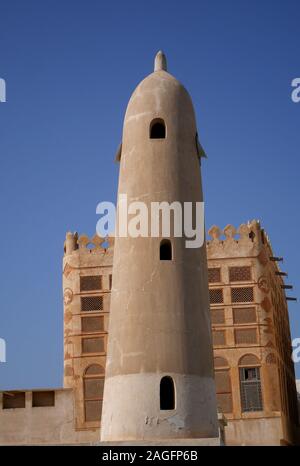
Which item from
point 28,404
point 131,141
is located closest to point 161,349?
point 131,141

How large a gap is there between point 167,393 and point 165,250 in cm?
311

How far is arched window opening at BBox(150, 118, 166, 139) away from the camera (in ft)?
58.4

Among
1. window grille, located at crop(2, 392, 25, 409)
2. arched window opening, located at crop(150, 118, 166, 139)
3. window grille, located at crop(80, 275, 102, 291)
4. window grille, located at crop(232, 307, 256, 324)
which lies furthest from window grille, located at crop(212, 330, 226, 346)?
arched window opening, located at crop(150, 118, 166, 139)

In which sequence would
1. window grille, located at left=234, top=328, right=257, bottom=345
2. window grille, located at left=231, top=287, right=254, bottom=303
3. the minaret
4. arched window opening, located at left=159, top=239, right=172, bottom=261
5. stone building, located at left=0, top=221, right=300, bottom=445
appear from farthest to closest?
window grille, located at left=231, top=287, right=254, bottom=303
window grille, located at left=234, top=328, right=257, bottom=345
stone building, located at left=0, top=221, right=300, bottom=445
arched window opening, located at left=159, top=239, right=172, bottom=261
the minaret

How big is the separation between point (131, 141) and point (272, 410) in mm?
20351

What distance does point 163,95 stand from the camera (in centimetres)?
1797

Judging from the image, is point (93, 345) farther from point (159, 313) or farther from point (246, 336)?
point (159, 313)

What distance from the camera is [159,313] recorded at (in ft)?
53.0

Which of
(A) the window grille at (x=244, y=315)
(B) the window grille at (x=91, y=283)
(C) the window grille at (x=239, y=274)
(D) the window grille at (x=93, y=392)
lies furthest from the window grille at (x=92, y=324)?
(C) the window grille at (x=239, y=274)

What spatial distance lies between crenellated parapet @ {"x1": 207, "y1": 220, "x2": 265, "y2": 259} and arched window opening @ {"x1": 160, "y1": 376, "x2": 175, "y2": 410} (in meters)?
21.4

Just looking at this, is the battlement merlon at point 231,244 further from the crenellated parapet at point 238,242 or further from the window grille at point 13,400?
the window grille at point 13,400

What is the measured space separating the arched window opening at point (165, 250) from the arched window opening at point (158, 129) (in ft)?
8.60

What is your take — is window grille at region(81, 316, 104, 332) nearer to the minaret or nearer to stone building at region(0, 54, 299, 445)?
stone building at region(0, 54, 299, 445)
